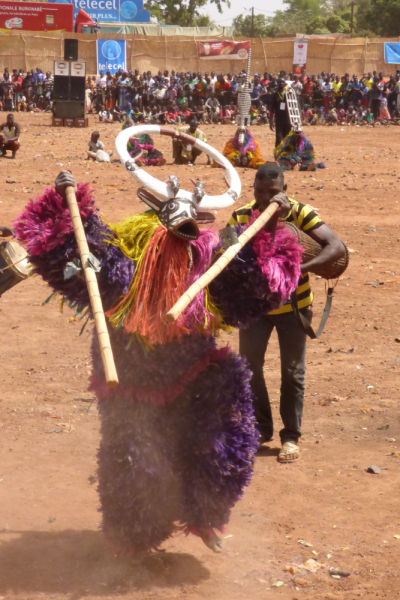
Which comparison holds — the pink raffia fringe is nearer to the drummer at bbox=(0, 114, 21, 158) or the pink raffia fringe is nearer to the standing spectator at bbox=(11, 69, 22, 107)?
the drummer at bbox=(0, 114, 21, 158)

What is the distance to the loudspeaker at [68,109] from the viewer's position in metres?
24.1

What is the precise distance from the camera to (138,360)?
11.0ft

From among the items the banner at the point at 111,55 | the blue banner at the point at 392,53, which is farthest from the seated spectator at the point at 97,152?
the blue banner at the point at 392,53

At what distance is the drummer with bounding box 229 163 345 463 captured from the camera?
435 centimetres

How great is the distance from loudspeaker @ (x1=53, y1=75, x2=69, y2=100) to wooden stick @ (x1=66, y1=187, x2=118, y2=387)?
21.0 m

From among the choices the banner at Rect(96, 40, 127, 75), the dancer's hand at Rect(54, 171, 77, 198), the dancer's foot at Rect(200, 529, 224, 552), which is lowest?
the dancer's foot at Rect(200, 529, 224, 552)

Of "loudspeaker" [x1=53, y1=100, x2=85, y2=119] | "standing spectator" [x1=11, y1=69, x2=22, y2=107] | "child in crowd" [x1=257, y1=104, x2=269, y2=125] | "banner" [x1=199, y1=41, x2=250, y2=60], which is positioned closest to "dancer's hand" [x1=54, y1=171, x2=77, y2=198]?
"loudspeaker" [x1=53, y1=100, x2=85, y2=119]

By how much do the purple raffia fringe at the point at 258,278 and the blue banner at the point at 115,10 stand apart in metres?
49.5

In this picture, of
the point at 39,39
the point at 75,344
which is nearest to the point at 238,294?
the point at 75,344

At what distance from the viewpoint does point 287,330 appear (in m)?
4.74

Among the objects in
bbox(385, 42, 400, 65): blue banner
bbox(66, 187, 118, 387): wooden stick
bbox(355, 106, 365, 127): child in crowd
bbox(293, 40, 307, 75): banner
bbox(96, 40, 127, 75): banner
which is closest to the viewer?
bbox(66, 187, 118, 387): wooden stick

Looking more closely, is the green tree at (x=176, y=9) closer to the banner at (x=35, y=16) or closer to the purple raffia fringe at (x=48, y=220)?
the banner at (x=35, y=16)

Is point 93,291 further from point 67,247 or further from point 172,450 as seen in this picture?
point 172,450

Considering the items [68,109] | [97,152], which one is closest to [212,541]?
[97,152]
